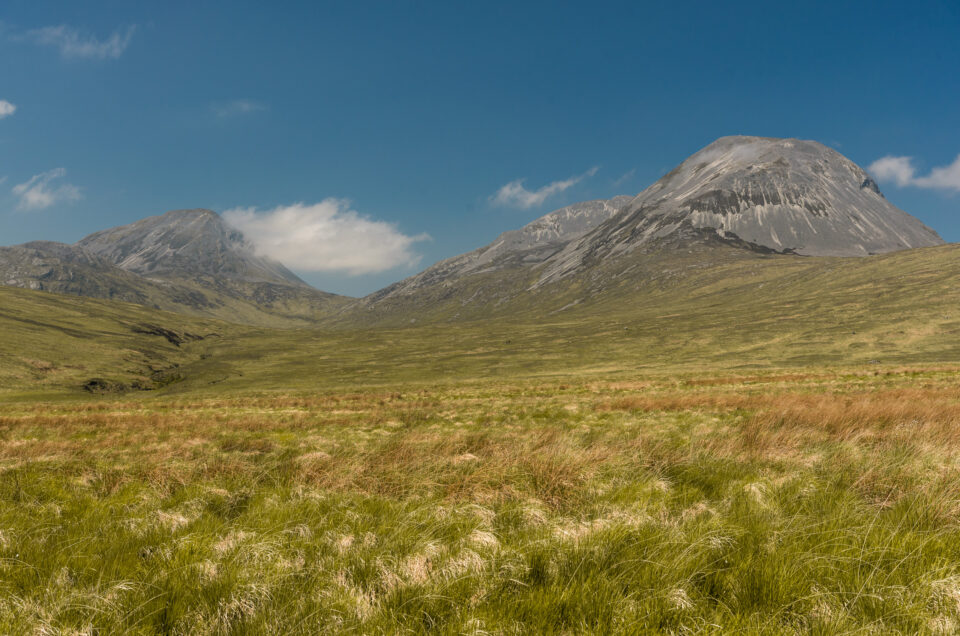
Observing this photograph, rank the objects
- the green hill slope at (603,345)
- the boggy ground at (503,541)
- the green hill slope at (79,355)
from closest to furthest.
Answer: the boggy ground at (503,541) < the green hill slope at (603,345) < the green hill slope at (79,355)

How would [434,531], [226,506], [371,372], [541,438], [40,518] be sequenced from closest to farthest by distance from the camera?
[434,531] → [40,518] → [226,506] → [541,438] → [371,372]

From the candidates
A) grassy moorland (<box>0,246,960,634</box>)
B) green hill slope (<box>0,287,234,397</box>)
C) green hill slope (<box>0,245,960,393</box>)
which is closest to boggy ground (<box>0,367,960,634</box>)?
grassy moorland (<box>0,246,960,634</box>)

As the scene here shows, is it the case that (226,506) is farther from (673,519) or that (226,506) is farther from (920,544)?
(920,544)

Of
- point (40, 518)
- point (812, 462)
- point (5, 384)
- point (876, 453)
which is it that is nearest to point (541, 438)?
point (812, 462)

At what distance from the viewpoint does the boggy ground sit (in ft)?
9.33

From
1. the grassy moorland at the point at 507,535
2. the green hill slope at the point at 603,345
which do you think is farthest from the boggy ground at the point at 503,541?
the green hill slope at the point at 603,345

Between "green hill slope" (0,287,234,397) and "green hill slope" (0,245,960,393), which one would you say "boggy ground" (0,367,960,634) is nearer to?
"green hill slope" (0,245,960,393)

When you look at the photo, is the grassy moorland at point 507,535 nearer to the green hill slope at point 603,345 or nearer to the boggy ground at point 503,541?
the boggy ground at point 503,541

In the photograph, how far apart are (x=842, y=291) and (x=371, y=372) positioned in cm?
15833

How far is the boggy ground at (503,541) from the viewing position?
2.84 meters

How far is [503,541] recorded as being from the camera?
13.4ft

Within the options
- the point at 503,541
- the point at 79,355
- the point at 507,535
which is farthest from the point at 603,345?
the point at 79,355

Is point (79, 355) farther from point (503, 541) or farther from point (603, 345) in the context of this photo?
point (503, 541)

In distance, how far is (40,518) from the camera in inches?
200
